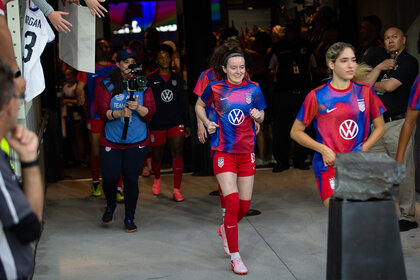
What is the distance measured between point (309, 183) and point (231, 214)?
376 cm

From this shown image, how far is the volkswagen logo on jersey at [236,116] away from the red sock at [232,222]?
0.62 metres

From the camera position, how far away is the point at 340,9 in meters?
10.5

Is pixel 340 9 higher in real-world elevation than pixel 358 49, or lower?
higher

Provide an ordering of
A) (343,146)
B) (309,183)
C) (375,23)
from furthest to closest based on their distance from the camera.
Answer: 1. (309,183)
2. (375,23)
3. (343,146)

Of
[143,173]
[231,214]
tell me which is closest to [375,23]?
[231,214]

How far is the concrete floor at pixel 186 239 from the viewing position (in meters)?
5.22

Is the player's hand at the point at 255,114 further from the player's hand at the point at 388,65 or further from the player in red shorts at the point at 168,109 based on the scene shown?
the player in red shorts at the point at 168,109

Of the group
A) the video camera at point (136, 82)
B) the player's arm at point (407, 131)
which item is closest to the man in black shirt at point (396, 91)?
the player's arm at point (407, 131)

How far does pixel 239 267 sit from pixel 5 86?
9.73ft

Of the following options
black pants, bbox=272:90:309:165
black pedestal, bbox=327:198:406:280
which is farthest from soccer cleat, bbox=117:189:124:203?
black pedestal, bbox=327:198:406:280

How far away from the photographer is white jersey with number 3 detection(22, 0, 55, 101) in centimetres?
427

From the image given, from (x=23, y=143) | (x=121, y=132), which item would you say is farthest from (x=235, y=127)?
(x=23, y=143)

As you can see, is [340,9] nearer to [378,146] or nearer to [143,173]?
[143,173]

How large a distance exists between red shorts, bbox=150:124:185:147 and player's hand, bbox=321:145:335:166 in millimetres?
3816
